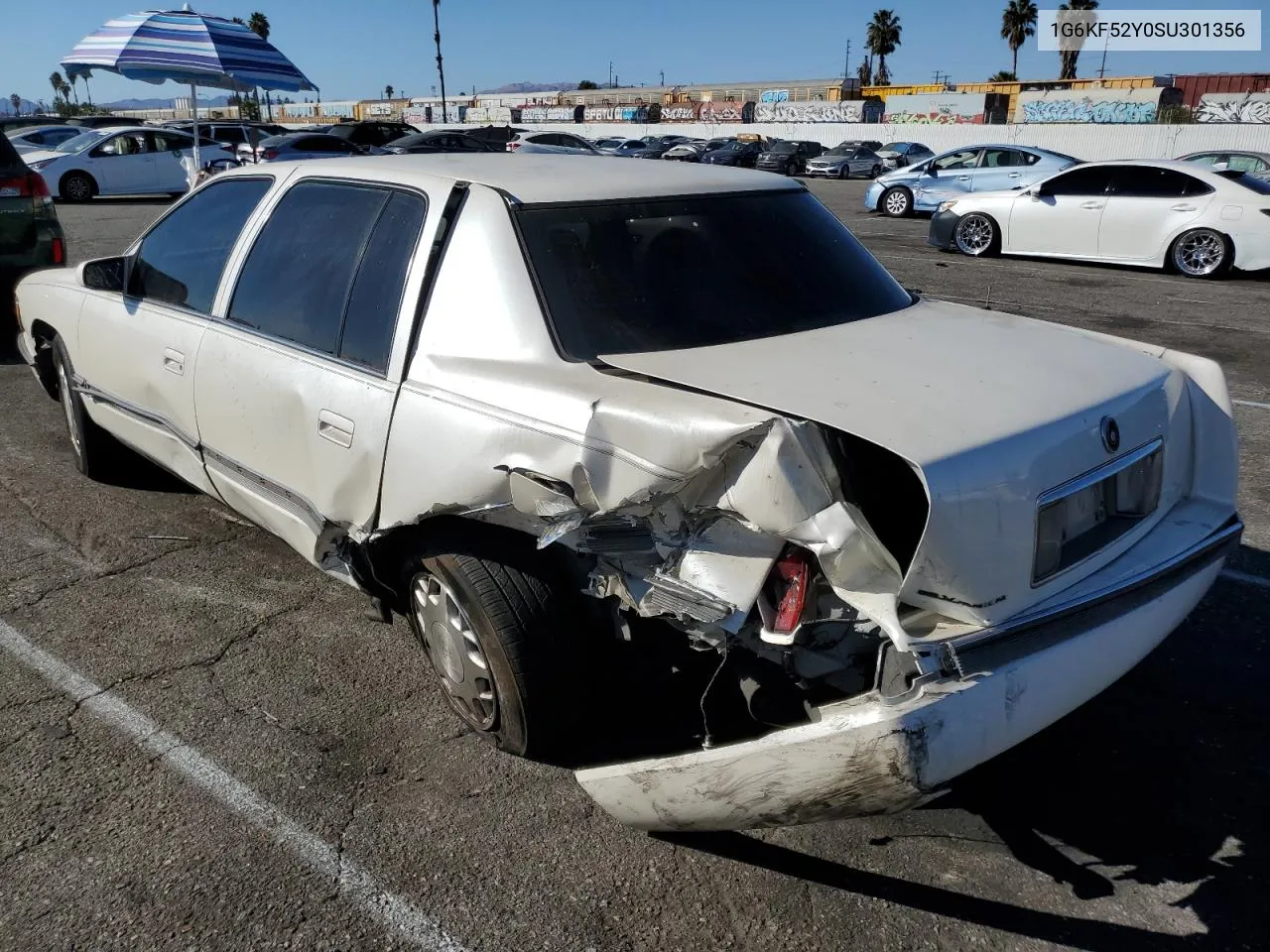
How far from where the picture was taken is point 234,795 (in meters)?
2.86

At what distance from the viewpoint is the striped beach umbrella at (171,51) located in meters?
11.9

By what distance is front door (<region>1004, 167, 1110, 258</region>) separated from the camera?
12.8m

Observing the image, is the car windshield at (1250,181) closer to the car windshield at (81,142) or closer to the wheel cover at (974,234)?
the wheel cover at (974,234)

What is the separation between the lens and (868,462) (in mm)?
2455

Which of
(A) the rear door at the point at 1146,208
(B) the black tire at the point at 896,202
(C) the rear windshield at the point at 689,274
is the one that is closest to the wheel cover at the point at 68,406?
(C) the rear windshield at the point at 689,274

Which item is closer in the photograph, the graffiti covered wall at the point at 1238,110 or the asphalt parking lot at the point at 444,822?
the asphalt parking lot at the point at 444,822

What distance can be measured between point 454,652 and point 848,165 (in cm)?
3397

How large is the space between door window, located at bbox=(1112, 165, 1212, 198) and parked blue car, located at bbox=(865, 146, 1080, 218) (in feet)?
13.6

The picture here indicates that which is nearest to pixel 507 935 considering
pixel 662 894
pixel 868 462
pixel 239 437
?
pixel 662 894

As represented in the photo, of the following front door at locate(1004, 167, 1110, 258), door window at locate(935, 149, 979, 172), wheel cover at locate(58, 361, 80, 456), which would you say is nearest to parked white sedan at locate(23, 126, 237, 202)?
door window at locate(935, 149, 979, 172)

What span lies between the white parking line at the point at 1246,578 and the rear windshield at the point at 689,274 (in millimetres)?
1922

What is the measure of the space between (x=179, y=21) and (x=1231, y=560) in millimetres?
12894

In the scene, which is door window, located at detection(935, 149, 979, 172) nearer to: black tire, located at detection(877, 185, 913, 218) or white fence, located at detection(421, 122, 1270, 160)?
black tire, located at detection(877, 185, 913, 218)

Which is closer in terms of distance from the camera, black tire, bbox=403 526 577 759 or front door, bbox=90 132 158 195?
black tire, bbox=403 526 577 759
